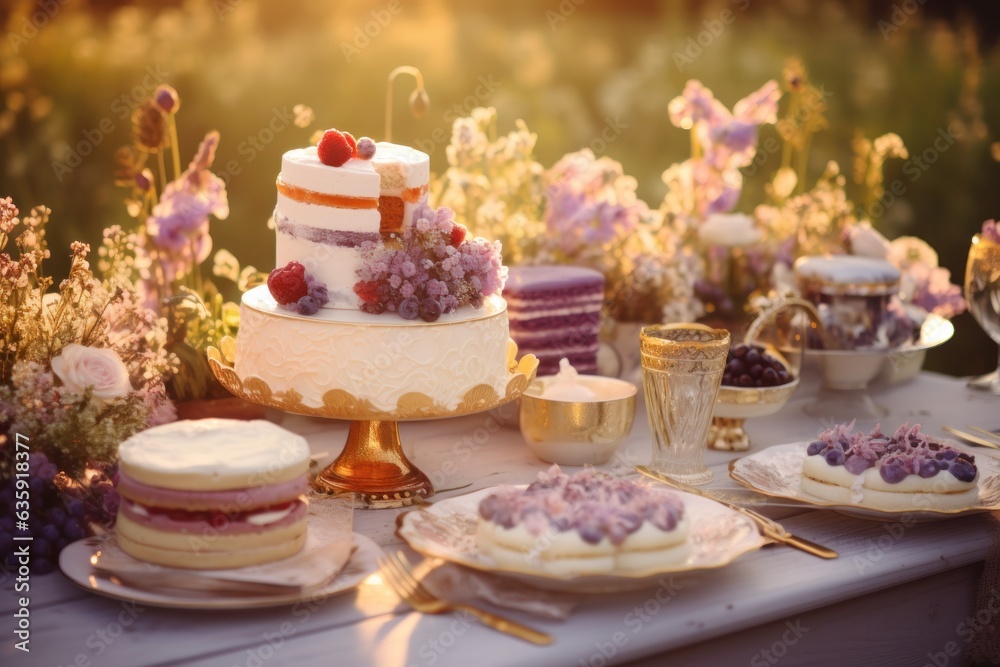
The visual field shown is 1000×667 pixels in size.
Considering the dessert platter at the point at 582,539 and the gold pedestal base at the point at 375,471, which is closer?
the dessert platter at the point at 582,539

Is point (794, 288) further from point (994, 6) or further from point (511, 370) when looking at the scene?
point (994, 6)

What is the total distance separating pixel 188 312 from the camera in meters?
2.62

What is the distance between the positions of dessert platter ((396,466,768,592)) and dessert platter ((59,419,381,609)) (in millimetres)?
195

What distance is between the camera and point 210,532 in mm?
1747

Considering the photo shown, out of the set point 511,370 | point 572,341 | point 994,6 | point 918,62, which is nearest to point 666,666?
point 511,370

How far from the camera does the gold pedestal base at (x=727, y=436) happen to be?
2729 mm

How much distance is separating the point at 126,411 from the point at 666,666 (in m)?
1.10

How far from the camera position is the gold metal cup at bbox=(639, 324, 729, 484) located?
2.40m

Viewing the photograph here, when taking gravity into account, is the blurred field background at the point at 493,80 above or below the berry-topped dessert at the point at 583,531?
above
